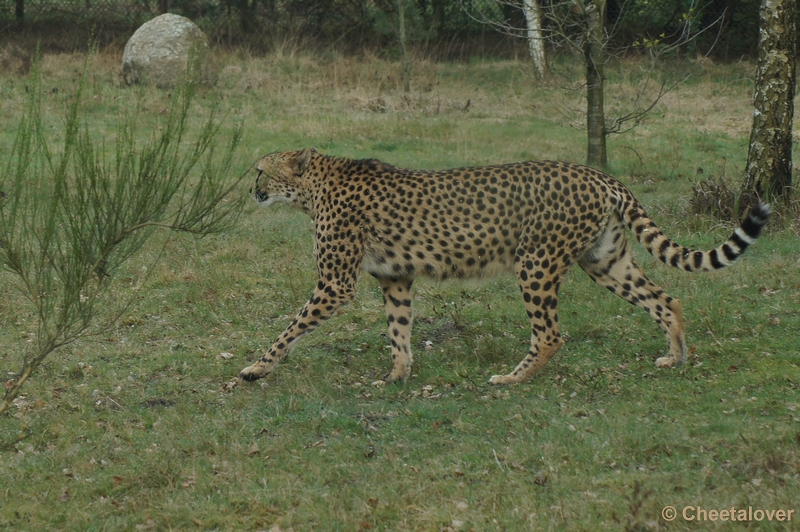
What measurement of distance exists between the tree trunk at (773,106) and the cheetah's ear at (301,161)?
4890mm

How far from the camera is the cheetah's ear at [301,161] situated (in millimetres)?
6797

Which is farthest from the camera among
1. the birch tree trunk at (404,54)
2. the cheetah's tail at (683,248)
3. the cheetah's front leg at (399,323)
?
the birch tree trunk at (404,54)

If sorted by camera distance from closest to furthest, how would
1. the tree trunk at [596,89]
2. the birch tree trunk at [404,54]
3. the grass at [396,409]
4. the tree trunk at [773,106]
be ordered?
the grass at [396,409] → the tree trunk at [773,106] → the tree trunk at [596,89] → the birch tree trunk at [404,54]

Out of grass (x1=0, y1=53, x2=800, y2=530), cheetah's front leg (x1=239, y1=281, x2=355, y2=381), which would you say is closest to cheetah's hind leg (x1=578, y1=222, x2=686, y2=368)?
grass (x1=0, y1=53, x2=800, y2=530)

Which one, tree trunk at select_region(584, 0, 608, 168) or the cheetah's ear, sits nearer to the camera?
the cheetah's ear

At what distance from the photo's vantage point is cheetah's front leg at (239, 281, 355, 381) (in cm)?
634

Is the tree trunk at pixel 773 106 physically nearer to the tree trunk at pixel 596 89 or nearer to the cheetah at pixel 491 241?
the tree trunk at pixel 596 89

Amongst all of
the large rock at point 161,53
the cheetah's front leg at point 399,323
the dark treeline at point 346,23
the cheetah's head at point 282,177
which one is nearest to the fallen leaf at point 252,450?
the cheetah's front leg at point 399,323

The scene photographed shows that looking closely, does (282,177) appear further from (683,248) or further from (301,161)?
(683,248)

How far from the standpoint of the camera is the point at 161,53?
1770cm

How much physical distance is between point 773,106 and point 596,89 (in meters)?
3.43

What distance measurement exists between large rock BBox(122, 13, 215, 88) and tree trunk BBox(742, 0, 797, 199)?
1078cm

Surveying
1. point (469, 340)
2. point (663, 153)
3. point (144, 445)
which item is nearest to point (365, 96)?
point (663, 153)

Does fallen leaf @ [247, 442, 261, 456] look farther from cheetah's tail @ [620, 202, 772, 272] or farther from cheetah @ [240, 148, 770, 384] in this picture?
cheetah's tail @ [620, 202, 772, 272]
